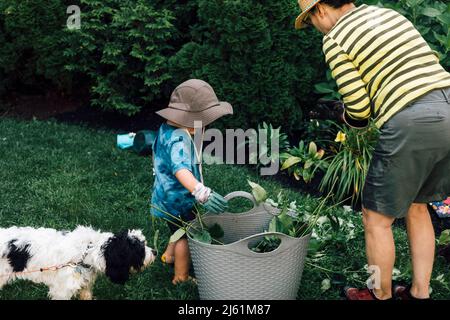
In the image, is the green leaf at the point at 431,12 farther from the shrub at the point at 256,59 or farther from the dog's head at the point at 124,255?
the dog's head at the point at 124,255

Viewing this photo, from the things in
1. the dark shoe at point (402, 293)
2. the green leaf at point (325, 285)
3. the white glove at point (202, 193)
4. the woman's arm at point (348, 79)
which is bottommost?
the green leaf at point (325, 285)

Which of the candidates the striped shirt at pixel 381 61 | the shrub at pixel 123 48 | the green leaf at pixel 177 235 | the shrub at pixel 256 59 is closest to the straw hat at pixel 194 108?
the green leaf at pixel 177 235

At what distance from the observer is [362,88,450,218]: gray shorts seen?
223 centimetres

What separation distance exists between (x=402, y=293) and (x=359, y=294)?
0.72 feet

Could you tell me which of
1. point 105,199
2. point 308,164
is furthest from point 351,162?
point 105,199

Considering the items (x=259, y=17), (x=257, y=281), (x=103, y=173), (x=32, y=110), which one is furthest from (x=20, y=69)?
(x=257, y=281)

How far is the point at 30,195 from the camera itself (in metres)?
3.87

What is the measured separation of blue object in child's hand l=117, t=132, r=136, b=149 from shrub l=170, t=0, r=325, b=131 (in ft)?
2.77

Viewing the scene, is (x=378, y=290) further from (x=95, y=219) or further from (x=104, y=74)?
(x=104, y=74)

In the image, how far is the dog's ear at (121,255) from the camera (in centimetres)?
257

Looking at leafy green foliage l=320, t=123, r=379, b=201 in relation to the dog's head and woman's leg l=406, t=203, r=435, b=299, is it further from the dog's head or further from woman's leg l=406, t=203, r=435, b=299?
the dog's head

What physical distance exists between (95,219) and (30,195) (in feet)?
2.23

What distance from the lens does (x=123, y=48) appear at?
5457mm

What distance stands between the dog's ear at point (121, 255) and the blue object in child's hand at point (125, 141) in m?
2.44
